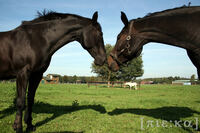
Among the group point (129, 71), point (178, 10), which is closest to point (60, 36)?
point (178, 10)

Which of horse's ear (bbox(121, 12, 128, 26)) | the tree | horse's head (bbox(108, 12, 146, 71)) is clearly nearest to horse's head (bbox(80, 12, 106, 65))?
horse's head (bbox(108, 12, 146, 71))

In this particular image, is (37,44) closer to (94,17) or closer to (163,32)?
(94,17)

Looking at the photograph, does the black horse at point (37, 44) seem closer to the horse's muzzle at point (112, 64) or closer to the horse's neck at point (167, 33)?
the horse's muzzle at point (112, 64)

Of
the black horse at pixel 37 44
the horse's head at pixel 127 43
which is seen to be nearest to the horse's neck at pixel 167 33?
the horse's head at pixel 127 43

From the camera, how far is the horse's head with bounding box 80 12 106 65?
15.2ft

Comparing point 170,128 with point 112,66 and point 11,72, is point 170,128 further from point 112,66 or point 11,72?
point 11,72

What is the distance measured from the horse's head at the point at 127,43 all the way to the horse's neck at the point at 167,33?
23 cm

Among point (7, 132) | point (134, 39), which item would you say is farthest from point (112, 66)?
point (7, 132)

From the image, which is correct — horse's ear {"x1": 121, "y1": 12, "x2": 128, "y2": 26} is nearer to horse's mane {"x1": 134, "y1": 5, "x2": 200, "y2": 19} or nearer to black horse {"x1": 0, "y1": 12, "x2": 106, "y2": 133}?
horse's mane {"x1": 134, "y1": 5, "x2": 200, "y2": 19}

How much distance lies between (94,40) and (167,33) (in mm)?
2129

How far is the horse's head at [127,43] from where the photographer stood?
13.6 ft

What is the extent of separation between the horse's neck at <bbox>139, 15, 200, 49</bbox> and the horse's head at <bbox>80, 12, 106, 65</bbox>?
138cm

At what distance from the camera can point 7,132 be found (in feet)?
13.4

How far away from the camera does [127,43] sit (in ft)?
13.9
